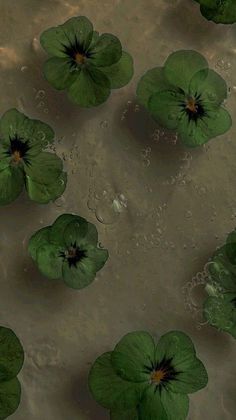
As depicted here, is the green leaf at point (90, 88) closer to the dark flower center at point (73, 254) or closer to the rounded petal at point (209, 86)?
the rounded petal at point (209, 86)

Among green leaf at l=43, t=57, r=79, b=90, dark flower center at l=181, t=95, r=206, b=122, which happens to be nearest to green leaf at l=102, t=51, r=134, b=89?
green leaf at l=43, t=57, r=79, b=90

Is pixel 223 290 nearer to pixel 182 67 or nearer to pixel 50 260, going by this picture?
pixel 50 260

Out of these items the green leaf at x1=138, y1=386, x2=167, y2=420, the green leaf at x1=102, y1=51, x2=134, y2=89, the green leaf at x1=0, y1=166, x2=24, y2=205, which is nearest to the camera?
the green leaf at x1=138, y1=386, x2=167, y2=420

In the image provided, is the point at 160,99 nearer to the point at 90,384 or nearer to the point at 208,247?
the point at 208,247

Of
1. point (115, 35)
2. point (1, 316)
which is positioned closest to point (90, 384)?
point (1, 316)

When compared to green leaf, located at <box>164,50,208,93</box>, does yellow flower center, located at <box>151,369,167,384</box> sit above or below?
below

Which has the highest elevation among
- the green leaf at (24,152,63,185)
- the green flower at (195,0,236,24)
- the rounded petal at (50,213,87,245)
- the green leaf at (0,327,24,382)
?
the green flower at (195,0,236,24)

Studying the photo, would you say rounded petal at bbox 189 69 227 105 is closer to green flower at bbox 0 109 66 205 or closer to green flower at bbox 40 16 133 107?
green flower at bbox 40 16 133 107

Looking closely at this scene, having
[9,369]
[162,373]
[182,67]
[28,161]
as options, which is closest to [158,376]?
[162,373]
